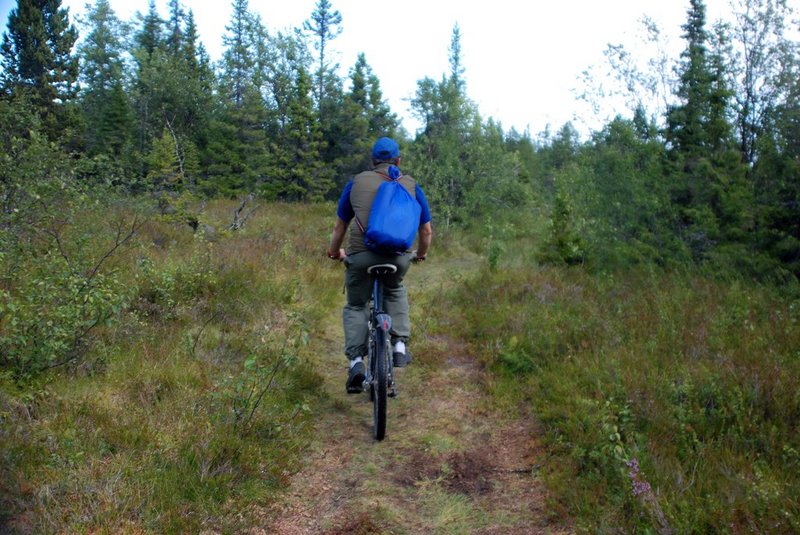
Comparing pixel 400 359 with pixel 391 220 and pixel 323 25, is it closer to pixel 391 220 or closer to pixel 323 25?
pixel 391 220

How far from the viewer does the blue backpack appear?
4.27 meters

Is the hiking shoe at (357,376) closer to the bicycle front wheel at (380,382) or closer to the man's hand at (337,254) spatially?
the bicycle front wheel at (380,382)

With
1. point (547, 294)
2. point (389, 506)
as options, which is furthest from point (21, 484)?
point (547, 294)

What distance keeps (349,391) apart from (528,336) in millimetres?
2330

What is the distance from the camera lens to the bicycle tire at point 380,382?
424cm

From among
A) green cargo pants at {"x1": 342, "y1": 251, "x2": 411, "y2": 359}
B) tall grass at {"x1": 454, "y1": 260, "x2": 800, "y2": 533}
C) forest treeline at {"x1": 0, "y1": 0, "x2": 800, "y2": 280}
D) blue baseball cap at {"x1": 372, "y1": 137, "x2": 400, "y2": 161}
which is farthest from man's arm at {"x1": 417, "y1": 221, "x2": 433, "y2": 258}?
forest treeline at {"x1": 0, "y1": 0, "x2": 800, "y2": 280}

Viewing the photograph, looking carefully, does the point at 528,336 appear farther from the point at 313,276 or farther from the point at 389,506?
the point at 313,276

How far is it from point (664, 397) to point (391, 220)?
2.48 meters

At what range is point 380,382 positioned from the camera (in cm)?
425

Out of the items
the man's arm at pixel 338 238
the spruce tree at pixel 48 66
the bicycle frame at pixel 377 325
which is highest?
the spruce tree at pixel 48 66

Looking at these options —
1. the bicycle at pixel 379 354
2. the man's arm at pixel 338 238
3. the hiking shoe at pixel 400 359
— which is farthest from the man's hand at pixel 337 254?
the hiking shoe at pixel 400 359

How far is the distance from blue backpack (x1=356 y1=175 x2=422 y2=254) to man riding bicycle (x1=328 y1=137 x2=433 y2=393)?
0.40 feet

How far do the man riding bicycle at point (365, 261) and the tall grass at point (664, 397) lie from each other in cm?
137

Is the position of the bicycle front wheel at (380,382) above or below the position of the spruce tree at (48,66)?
below
